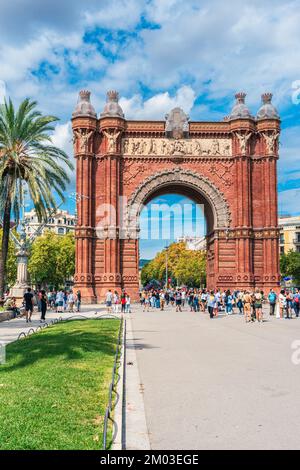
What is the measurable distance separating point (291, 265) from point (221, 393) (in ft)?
212

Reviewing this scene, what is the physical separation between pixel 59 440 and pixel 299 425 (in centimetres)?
299

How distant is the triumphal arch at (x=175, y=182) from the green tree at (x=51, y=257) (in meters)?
33.3

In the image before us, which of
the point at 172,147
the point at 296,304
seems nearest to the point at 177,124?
the point at 172,147

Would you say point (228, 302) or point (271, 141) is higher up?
point (271, 141)

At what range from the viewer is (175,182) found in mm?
42344

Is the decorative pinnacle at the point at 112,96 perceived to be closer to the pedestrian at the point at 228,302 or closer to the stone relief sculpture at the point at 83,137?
the stone relief sculpture at the point at 83,137

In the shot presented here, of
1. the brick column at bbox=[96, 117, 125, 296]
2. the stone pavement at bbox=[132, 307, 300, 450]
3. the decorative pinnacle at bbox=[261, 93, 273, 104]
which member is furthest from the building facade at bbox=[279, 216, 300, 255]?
the stone pavement at bbox=[132, 307, 300, 450]

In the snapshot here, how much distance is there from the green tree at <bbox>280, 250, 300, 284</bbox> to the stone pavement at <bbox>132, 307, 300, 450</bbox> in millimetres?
56162

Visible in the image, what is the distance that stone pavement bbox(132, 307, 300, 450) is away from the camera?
5797mm

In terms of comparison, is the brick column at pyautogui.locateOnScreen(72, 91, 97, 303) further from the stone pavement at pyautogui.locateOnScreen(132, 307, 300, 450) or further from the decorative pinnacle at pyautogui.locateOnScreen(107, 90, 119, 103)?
the stone pavement at pyautogui.locateOnScreen(132, 307, 300, 450)

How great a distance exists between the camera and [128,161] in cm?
4238

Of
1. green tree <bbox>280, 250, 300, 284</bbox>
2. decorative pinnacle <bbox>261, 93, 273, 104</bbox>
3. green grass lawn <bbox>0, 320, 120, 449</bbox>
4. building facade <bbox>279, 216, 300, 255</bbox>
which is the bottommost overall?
green grass lawn <bbox>0, 320, 120, 449</bbox>

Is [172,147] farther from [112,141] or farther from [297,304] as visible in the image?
[297,304]

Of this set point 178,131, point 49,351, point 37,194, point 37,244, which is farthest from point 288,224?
point 49,351
